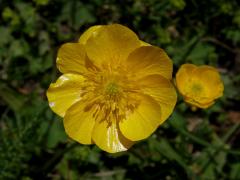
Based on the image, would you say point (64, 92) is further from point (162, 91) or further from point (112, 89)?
point (162, 91)

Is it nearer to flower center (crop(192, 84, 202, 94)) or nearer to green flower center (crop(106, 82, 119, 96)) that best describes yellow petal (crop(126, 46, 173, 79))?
green flower center (crop(106, 82, 119, 96))

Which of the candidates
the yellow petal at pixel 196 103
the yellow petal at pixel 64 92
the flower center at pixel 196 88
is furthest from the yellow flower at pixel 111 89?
the flower center at pixel 196 88

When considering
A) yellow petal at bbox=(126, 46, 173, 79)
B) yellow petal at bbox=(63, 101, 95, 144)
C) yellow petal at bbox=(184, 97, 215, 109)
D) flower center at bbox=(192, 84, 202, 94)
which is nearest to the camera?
yellow petal at bbox=(126, 46, 173, 79)

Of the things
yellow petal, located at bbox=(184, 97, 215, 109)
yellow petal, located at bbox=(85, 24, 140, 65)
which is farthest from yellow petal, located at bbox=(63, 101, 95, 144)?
yellow petal, located at bbox=(184, 97, 215, 109)

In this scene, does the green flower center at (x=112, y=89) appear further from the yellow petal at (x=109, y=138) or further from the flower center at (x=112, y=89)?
the yellow petal at (x=109, y=138)

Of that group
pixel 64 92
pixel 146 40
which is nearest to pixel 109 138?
pixel 64 92

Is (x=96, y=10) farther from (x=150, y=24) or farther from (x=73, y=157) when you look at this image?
(x=73, y=157)
